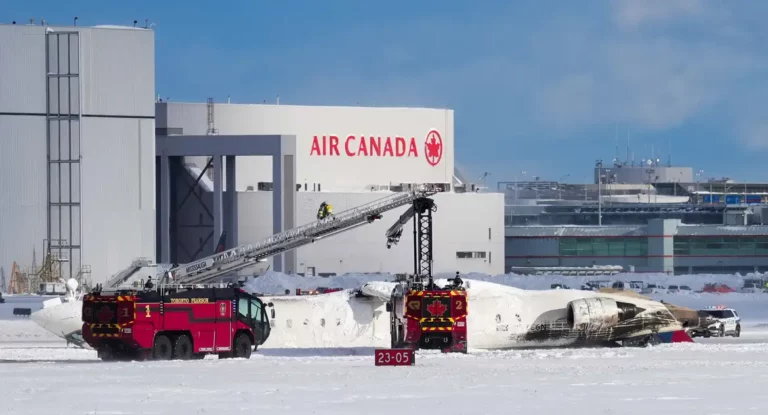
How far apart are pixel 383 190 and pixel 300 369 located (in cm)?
8751

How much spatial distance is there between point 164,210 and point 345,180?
18227 mm

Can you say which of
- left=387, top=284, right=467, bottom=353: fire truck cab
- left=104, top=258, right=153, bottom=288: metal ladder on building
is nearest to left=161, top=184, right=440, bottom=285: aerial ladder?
left=104, top=258, right=153, bottom=288: metal ladder on building

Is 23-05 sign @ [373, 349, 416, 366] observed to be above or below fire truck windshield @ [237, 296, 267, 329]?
below

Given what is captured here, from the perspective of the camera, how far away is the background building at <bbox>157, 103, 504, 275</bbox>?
12519 cm

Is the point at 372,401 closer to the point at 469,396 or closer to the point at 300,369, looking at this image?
the point at 469,396

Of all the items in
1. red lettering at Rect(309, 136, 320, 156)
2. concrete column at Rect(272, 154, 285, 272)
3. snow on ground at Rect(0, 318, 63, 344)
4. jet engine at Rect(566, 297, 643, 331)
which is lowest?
snow on ground at Rect(0, 318, 63, 344)

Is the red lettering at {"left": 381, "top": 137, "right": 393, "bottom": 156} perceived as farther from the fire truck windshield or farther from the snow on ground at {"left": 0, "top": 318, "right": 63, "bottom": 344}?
the fire truck windshield

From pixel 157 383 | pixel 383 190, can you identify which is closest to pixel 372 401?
pixel 157 383

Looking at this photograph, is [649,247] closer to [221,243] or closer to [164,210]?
[221,243]

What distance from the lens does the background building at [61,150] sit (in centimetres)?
10625

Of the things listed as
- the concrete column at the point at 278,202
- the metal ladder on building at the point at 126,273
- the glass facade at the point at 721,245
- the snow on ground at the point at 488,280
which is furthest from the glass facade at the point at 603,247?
the metal ladder on building at the point at 126,273

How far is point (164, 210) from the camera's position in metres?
121

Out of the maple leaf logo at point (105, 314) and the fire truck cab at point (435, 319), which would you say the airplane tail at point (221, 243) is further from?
the maple leaf logo at point (105, 314)

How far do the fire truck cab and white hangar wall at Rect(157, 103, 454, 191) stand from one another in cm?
7862
